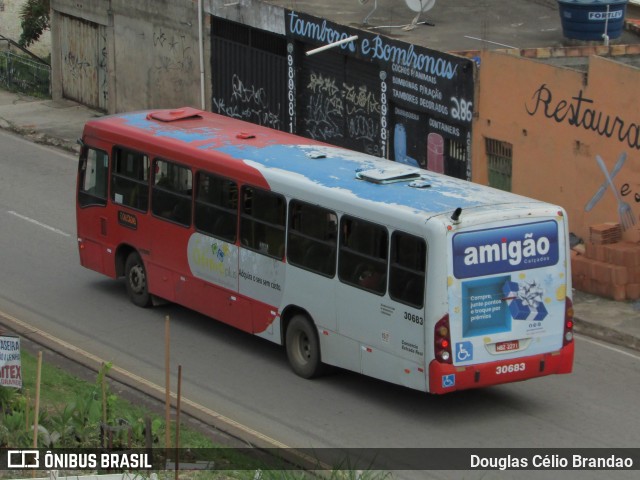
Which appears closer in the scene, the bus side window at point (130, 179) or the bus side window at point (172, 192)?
the bus side window at point (172, 192)

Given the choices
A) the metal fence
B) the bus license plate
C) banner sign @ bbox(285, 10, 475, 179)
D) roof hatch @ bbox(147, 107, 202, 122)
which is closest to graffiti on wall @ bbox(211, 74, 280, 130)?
banner sign @ bbox(285, 10, 475, 179)

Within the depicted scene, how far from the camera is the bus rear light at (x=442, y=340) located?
44.7 feet

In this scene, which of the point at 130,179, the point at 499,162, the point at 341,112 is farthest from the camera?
the point at 341,112

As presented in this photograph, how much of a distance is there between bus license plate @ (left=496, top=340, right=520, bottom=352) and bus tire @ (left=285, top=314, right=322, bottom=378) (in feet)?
7.70

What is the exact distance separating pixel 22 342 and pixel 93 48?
A: 18093mm

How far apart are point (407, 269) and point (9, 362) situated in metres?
4.24

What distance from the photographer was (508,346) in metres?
14.0

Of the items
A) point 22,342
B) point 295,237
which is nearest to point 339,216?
point 295,237

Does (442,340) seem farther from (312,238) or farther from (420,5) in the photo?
(420,5)

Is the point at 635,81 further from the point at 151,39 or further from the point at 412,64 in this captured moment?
the point at 151,39

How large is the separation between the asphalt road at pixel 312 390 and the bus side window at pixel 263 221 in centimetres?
148

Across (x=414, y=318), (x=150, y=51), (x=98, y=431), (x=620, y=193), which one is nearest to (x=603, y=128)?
(x=620, y=193)

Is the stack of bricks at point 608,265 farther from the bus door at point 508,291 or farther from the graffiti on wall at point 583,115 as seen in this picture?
the bus door at point 508,291

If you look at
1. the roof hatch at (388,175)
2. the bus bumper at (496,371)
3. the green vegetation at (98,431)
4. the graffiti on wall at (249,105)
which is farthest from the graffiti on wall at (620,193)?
the graffiti on wall at (249,105)
